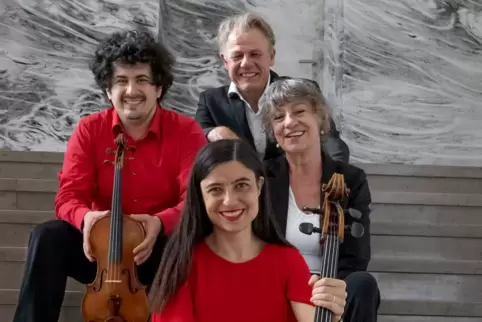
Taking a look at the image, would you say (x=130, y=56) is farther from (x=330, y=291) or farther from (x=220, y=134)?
(x=330, y=291)

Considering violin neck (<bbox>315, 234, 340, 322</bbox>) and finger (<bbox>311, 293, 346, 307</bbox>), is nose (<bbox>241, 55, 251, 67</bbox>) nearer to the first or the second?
violin neck (<bbox>315, 234, 340, 322</bbox>)

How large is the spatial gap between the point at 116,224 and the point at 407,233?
1.36m

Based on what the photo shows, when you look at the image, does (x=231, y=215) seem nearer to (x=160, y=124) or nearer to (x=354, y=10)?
(x=160, y=124)

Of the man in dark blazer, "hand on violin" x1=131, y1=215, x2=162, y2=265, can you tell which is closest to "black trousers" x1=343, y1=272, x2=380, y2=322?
"hand on violin" x1=131, y1=215, x2=162, y2=265

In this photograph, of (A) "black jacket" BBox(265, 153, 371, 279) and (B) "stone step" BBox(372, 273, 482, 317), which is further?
(B) "stone step" BBox(372, 273, 482, 317)

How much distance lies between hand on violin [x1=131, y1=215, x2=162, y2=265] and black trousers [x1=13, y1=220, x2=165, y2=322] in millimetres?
53

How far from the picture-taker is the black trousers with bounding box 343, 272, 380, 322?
164 cm

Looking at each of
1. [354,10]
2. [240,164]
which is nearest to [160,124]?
[240,164]

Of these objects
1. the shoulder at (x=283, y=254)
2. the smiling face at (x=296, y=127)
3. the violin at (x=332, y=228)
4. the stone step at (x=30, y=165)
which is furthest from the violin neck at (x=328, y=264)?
the stone step at (x=30, y=165)

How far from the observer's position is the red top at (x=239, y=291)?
4.77ft

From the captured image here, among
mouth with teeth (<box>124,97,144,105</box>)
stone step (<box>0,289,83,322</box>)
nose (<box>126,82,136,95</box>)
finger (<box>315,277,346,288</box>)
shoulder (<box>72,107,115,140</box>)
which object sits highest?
nose (<box>126,82,136,95</box>)

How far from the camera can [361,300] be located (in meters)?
1.65

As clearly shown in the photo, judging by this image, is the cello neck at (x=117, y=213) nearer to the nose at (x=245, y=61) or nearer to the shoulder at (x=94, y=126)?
the shoulder at (x=94, y=126)

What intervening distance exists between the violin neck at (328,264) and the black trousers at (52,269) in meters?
0.58
